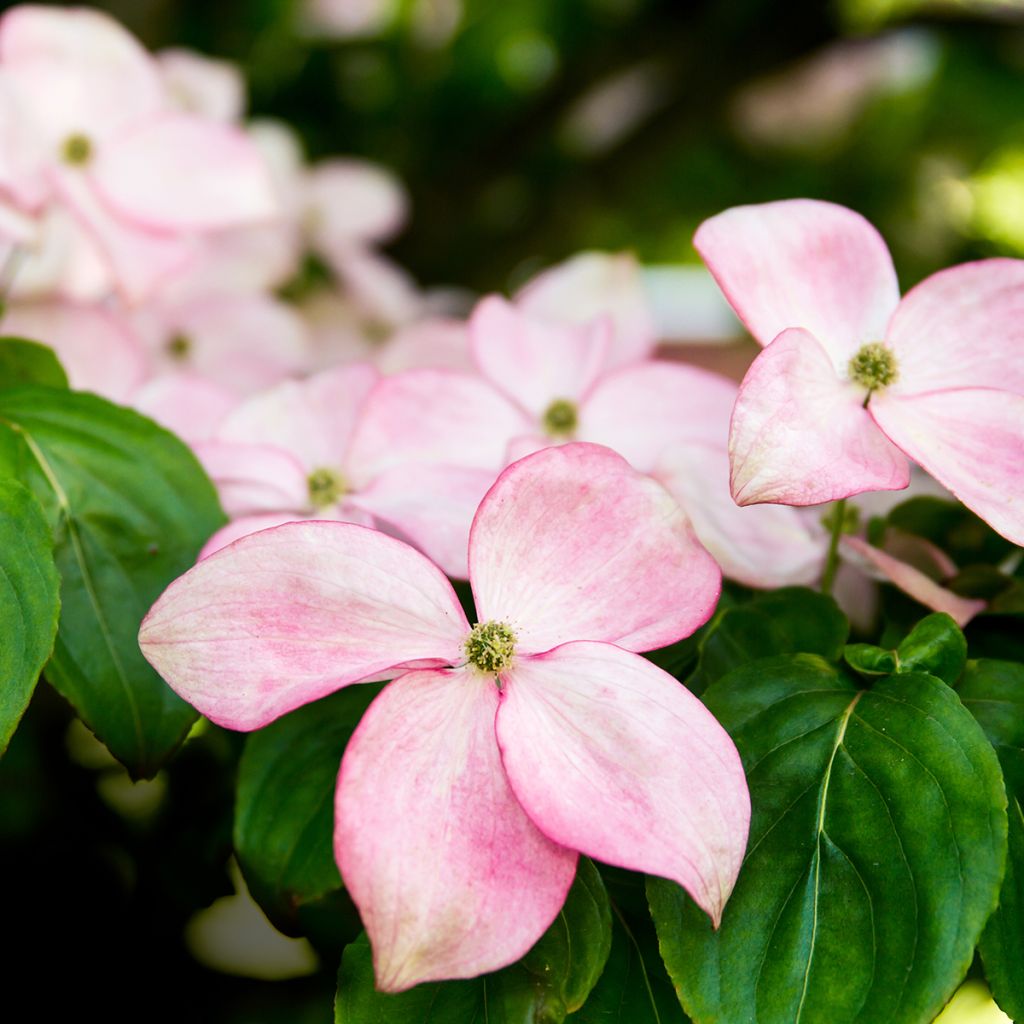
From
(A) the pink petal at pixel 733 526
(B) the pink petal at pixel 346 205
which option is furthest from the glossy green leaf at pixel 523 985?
(B) the pink petal at pixel 346 205

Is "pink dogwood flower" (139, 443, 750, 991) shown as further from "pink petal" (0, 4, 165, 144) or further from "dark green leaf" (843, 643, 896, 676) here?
"pink petal" (0, 4, 165, 144)

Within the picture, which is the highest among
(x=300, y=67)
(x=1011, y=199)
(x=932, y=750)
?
(x=932, y=750)

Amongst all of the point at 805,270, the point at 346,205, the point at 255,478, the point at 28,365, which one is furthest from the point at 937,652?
the point at 346,205

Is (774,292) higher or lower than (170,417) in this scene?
higher

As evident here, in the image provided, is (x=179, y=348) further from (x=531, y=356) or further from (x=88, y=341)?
(x=531, y=356)

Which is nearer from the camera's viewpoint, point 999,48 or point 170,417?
point 170,417

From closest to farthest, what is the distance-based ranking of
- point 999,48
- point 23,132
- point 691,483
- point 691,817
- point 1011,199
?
1. point 691,817
2. point 691,483
3. point 23,132
4. point 999,48
5. point 1011,199

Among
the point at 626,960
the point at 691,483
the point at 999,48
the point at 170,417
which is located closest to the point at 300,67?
the point at 999,48

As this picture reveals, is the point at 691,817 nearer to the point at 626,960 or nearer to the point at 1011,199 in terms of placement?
the point at 626,960
